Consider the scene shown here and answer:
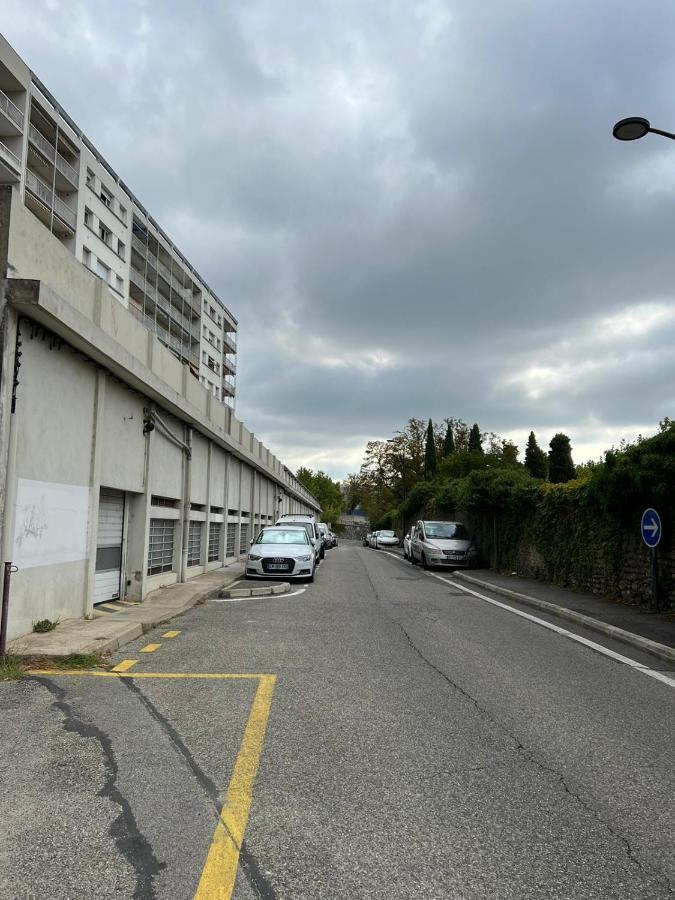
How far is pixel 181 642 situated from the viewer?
8.50 m

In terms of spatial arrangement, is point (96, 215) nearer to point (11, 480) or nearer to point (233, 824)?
point (11, 480)

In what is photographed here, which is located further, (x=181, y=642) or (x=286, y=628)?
(x=286, y=628)

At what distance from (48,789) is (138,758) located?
63 cm

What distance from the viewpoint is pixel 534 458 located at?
5144 cm

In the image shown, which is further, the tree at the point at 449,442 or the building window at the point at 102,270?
the tree at the point at 449,442

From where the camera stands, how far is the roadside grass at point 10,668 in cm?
624

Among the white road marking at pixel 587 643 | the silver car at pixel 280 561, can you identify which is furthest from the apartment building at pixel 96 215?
the white road marking at pixel 587 643

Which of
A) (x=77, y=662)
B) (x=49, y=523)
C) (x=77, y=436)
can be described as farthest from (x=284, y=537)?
(x=77, y=662)

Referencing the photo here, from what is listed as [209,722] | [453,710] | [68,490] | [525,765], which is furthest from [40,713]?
[68,490]

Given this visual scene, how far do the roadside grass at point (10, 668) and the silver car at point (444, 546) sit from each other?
17.6 meters

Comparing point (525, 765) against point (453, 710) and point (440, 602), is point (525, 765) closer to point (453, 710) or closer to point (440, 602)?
point (453, 710)

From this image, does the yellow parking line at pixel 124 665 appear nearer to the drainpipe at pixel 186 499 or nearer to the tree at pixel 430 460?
the drainpipe at pixel 186 499

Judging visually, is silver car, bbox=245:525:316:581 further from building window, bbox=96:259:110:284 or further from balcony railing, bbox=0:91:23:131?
building window, bbox=96:259:110:284

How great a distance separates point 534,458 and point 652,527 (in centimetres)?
4196
